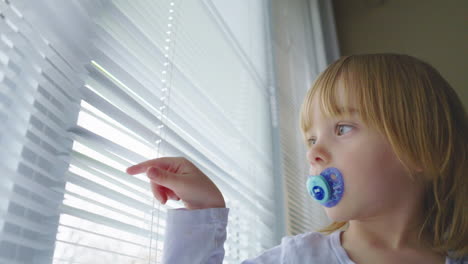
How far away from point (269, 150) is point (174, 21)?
647mm

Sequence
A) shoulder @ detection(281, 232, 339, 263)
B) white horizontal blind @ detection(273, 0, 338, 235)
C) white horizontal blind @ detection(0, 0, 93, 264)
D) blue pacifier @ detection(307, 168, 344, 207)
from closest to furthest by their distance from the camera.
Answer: white horizontal blind @ detection(0, 0, 93, 264), blue pacifier @ detection(307, 168, 344, 207), shoulder @ detection(281, 232, 339, 263), white horizontal blind @ detection(273, 0, 338, 235)

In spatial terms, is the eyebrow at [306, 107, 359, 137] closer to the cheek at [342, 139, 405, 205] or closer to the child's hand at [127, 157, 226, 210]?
the cheek at [342, 139, 405, 205]

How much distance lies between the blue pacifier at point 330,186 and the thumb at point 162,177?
0.26m

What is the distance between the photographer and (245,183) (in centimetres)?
107

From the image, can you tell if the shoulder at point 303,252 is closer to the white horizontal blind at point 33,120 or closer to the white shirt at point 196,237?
the white shirt at point 196,237

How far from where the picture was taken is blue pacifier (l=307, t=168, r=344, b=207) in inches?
25.7

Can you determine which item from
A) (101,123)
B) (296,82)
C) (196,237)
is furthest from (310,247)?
(296,82)

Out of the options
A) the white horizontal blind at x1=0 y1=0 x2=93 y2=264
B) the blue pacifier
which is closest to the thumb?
the white horizontal blind at x1=0 y1=0 x2=93 y2=264

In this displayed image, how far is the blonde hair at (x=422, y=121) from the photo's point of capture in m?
0.72

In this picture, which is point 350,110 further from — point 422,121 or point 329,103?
point 422,121

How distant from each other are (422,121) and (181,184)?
0.51m

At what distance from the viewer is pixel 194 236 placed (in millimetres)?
630

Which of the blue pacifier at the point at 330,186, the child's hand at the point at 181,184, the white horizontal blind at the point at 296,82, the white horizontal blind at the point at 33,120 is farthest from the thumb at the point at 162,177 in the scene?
the white horizontal blind at the point at 296,82

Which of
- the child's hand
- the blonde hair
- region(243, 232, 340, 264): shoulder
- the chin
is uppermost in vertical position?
the blonde hair
